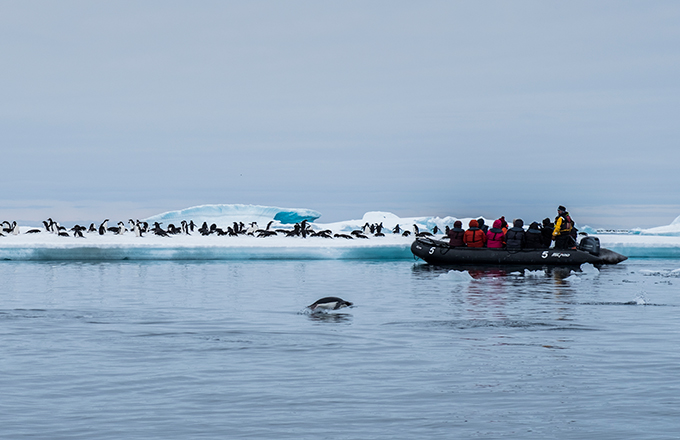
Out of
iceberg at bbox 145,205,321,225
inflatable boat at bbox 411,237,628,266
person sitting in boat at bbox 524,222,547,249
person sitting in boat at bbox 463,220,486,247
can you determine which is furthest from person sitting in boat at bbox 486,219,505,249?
iceberg at bbox 145,205,321,225

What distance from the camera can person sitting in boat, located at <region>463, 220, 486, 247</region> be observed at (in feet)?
67.1

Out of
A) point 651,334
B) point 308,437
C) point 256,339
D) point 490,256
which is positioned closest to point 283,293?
point 256,339

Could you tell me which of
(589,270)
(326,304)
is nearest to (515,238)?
(589,270)

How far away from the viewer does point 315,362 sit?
6320 mm

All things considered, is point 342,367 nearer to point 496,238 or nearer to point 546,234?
point 496,238

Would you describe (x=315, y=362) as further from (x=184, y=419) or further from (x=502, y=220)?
(x=502, y=220)

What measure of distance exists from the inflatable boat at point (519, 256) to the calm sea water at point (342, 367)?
7.16 m

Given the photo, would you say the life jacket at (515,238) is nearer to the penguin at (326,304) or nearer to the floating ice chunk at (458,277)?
the floating ice chunk at (458,277)

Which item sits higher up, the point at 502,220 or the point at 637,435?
the point at 502,220

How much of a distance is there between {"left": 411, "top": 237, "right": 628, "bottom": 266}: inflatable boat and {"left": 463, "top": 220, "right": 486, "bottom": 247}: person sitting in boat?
379 millimetres

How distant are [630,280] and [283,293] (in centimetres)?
744

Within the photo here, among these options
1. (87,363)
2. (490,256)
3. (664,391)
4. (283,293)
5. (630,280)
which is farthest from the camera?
(490,256)

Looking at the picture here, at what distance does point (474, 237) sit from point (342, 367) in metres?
14.8

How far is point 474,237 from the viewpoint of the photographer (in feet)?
67.2
